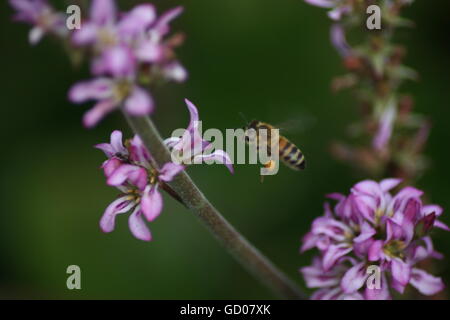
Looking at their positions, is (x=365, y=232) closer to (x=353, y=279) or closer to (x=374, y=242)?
(x=374, y=242)

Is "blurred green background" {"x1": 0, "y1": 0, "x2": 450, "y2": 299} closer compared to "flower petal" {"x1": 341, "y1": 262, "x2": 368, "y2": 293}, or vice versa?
"flower petal" {"x1": 341, "y1": 262, "x2": 368, "y2": 293}

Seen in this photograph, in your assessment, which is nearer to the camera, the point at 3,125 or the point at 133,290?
the point at 133,290

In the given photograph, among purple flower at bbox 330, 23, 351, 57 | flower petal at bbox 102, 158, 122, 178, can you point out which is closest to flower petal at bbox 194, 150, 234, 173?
flower petal at bbox 102, 158, 122, 178

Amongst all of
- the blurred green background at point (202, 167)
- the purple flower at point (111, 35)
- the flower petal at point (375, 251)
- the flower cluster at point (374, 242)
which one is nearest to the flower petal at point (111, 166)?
the purple flower at point (111, 35)

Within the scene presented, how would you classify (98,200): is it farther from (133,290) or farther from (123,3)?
(123,3)

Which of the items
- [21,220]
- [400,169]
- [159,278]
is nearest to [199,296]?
[159,278]

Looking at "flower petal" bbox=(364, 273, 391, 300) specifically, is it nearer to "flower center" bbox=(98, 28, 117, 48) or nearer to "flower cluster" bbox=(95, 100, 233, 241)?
"flower cluster" bbox=(95, 100, 233, 241)
